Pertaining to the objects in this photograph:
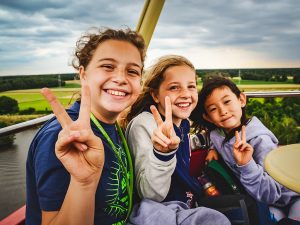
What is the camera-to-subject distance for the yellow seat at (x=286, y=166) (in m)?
0.76

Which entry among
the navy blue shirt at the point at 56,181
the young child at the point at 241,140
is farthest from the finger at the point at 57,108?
the young child at the point at 241,140

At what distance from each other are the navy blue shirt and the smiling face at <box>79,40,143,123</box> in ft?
0.28

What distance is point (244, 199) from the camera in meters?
1.25

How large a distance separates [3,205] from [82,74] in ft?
104

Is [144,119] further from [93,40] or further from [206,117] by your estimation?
[206,117]

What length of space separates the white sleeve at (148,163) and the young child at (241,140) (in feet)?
1.62

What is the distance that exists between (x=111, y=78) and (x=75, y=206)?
0.58 meters

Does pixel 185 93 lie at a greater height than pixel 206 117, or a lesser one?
greater

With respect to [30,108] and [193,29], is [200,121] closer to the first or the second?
[193,29]

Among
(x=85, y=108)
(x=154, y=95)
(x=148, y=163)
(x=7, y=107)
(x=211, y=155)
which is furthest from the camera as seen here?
(x=7, y=107)

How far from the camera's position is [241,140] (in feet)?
4.43

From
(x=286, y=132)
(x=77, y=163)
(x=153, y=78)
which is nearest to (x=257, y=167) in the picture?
(x=153, y=78)

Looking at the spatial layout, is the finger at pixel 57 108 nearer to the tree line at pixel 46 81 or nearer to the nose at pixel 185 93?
the tree line at pixel 46 81

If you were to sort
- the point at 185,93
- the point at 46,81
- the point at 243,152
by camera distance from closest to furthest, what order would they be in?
the point at 243,152 < the point at 185,93 < the point at 46,81
